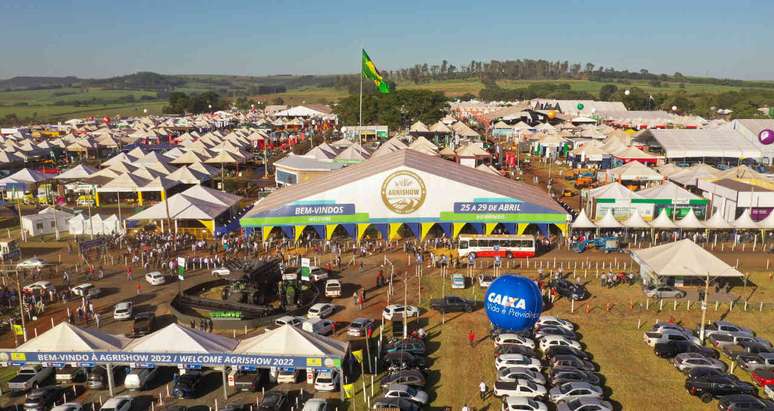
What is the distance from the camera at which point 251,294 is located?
30.1m

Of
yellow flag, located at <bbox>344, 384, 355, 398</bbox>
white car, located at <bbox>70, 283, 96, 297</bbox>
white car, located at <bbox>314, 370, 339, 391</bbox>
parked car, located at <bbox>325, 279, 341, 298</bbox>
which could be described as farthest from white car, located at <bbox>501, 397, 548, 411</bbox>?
white car, located at <bbox>70, 283, 96, 297</bbox>

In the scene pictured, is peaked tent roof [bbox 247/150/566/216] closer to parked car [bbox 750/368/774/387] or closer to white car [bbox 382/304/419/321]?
white car [bbox 382/304/419/321]

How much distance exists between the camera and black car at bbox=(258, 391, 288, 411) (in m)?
20.1

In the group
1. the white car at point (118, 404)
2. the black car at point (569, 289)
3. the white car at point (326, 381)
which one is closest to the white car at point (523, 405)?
the white car at point (326, 381)

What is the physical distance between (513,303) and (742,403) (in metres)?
8.63

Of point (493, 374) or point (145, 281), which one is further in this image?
point (145, 281)

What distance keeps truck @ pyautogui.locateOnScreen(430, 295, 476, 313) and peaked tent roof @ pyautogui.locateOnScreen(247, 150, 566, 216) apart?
12623mm

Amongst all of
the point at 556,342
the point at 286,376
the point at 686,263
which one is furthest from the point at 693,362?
the point at 286,376

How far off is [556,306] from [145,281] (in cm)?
2474

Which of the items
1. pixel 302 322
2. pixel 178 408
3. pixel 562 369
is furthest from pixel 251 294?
pixel 562 369

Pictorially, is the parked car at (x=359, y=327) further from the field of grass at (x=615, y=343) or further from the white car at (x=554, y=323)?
the white car at (x=554, y=323)

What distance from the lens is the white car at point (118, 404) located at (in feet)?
65.4

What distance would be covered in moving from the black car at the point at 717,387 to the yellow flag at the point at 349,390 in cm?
1273

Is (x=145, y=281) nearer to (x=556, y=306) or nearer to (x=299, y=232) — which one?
(x=299, y=232)
